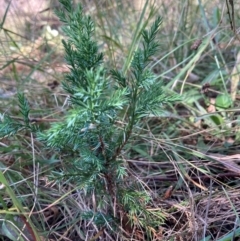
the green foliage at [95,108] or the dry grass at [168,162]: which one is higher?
the green foliage at [95,108]

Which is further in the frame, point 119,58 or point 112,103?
point 119,58

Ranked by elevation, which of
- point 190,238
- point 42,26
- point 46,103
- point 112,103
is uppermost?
point 112,103

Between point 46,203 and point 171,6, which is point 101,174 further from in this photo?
point 171,6

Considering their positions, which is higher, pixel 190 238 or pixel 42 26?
pixel 42 26

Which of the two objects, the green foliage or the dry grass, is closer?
the green foliage

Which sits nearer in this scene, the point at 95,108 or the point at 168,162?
the point at 95,108

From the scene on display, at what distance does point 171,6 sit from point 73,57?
3.44ft

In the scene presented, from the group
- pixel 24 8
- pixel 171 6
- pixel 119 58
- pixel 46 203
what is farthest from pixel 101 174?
pixel 24 8

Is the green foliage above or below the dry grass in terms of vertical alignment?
above

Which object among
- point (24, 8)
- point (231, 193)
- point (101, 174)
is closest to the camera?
point (101, 174)

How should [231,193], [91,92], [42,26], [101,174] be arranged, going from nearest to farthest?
1. [91,92]
2. [101,174]
3. [231,193]
4. [42,26]

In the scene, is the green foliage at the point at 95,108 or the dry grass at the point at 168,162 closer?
the green foliage at the point at 95,108

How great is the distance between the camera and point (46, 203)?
41.6 inches

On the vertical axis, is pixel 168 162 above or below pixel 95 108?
below
